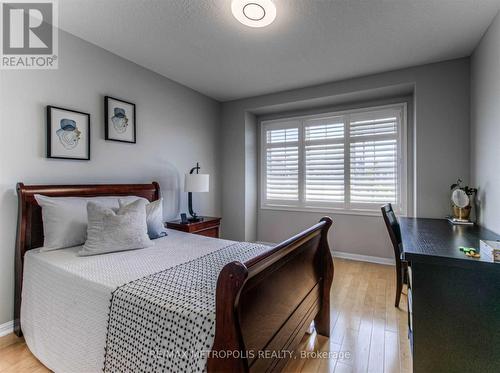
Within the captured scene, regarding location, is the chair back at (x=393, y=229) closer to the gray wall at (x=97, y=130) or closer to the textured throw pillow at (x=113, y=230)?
the textured throw pillow at (x=113, y=230)

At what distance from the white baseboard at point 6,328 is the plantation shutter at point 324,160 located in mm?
3616

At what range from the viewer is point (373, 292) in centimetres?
269

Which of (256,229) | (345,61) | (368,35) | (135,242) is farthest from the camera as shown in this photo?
(256,229)

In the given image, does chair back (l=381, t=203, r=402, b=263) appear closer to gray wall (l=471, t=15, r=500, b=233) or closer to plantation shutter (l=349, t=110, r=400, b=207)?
gray wall (l=471, t=15, r=500, b=233)

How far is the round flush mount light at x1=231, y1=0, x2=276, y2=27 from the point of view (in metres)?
1.88

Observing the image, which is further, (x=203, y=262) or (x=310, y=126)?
(x=310, y=126)

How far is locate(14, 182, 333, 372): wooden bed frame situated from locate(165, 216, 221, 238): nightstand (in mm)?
786

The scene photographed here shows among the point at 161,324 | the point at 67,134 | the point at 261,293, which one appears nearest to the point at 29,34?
the point at 67,134

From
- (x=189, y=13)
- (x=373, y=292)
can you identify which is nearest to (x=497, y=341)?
(x=373, y=292)

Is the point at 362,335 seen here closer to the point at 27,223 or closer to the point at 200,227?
the point at 200,227

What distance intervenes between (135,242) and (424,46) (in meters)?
3.27

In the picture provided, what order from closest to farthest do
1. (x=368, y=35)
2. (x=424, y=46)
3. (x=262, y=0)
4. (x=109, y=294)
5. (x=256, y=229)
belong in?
(x=109, y=294) < (x=262, y=0) < (x=368, y=35) < (x=424, y=46) < (x=256, y=229)

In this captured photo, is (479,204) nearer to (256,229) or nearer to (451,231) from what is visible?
(451,231)

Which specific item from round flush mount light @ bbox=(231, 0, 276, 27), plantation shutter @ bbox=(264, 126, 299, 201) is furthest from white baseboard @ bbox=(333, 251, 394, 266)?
round flush mount light @ bbox=(231, 0, 276, 27)
